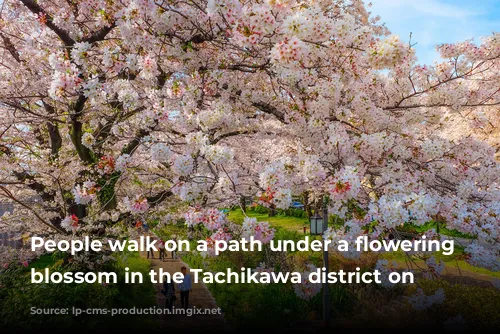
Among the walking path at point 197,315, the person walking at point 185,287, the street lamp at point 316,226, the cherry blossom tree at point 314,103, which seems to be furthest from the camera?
the person walking at point 185,287

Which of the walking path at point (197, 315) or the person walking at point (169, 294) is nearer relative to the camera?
the walking path at point (197, 315)

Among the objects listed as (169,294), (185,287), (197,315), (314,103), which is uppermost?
(314,103)

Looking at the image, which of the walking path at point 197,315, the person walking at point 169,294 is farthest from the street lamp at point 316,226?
the person walking at point 169,294

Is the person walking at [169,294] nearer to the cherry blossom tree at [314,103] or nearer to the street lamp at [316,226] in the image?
the cherry blossom tree at [314,103]

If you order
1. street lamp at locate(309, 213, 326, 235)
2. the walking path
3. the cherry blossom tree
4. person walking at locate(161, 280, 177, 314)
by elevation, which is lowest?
the walking path

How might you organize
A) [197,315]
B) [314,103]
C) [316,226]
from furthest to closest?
[197,315], [316,226], [314,103]

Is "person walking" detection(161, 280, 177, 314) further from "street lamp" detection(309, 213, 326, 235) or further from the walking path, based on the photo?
"street lamp" detection(309, 213, 326, 235)

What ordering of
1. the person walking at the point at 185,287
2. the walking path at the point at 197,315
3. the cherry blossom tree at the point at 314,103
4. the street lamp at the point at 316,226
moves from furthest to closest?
the person walking at the point at 185,287
the walking path at the point at 197,315
the street lamp at the point at 316,226
the cherry blossom tree at the point at 314,103

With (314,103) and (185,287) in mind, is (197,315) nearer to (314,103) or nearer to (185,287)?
(185,287)

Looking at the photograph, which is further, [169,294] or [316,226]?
[169,294]

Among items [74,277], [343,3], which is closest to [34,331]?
[74,277]

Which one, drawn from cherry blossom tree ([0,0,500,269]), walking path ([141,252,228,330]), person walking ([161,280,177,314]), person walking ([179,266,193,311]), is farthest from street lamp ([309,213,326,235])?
person walking ([161,280,177,314])

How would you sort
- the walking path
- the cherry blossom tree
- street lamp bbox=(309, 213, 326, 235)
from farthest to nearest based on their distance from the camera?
the walking path, street lamp bbox=(309, 213, 326, 235), the cherry blossom tree

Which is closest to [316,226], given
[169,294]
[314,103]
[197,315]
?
[314,103]
